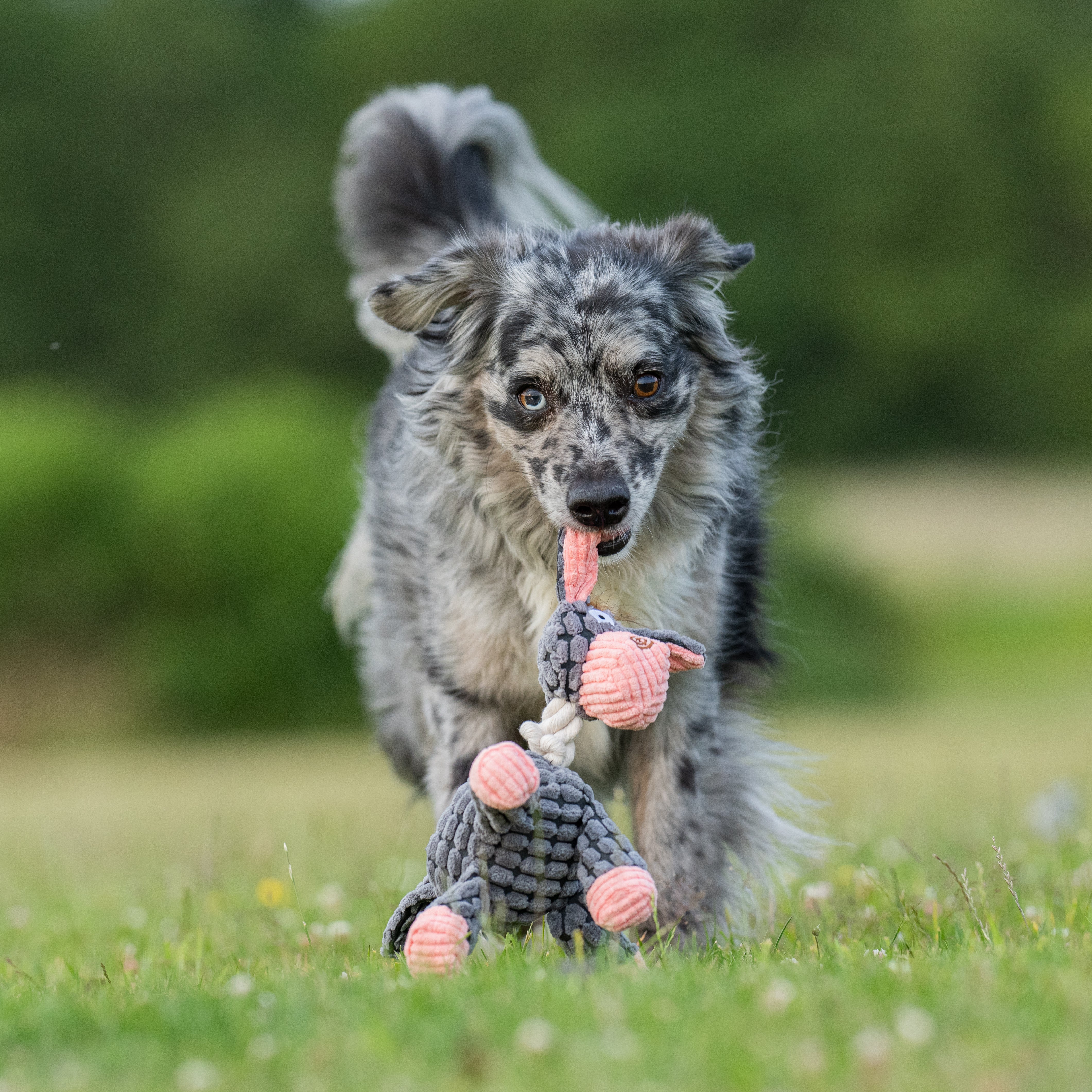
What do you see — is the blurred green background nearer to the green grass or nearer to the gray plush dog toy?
the green grass

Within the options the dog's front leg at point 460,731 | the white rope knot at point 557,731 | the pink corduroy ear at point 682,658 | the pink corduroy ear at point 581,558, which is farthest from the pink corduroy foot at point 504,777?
the dog's front leg at point 460,731

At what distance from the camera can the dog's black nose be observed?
394 cm

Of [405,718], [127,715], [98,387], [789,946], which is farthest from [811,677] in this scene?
[98,387]

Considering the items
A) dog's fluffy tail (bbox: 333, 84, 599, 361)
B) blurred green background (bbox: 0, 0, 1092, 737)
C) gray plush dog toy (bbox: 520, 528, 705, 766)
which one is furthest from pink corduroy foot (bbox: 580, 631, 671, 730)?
blurred green background (bbox: 0, 0, 1092, 737)

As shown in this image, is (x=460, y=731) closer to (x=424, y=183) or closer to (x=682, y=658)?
(x=682, y=658)

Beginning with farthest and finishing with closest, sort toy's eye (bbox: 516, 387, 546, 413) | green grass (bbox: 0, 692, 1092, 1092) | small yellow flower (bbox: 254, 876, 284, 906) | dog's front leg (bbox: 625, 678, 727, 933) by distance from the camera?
small yellow flower (bbox: 254, 876, 284, 906) < dog's front leg (bbox: 625, 678, 727, 933) < toy's eye (bbox: 516, 387, 546, 413) < green grass (bbox: 0, 692, 1092, 1092)

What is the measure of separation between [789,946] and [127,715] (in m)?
17.6

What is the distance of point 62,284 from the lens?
121 feet

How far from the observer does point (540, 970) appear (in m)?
3.16

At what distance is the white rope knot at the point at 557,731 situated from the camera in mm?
3641

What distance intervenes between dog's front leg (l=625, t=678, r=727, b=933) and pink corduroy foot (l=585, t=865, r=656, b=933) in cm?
99

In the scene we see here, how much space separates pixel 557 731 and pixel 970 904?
3.64 feet

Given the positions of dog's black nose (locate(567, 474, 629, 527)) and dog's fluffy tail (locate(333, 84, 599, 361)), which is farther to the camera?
dog's fluffy tail (locate(333, 84, 599, 361))

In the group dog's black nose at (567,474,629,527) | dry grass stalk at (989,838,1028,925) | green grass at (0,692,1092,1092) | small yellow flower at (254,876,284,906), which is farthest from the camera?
small yellow flower at (254,876,284,906)
